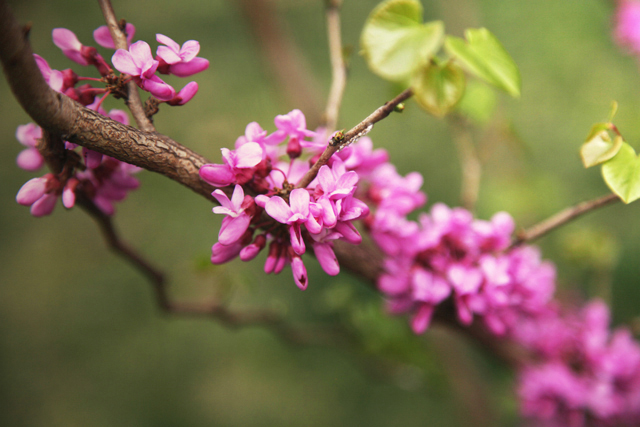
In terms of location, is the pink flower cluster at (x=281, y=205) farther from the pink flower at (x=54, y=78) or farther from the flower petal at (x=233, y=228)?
the pink flower at (x=54, y=78)

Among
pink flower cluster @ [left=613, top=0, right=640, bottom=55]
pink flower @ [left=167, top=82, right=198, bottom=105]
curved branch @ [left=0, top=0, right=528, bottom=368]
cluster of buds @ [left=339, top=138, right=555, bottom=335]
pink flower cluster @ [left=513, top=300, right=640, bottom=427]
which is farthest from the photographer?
pink flower cluster @ [left=613, top=0, right=640, bottom=55]

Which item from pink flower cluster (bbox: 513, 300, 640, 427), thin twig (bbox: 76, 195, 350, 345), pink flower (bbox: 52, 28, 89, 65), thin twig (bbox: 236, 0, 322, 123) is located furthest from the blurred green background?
pink flower (bbox: 52, 28, 89, 65)

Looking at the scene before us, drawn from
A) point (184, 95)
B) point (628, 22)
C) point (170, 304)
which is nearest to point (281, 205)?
point (184, 95)

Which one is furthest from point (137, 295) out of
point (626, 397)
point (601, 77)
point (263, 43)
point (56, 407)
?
point (601, 77)

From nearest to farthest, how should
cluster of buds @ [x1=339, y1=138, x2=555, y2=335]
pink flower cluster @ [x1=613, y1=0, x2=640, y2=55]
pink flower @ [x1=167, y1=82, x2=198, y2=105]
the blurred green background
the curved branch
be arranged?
the curved branch
pink flower @ [x1=167, y1=82, x2=198, y2=105]
cluster of buds @ [x1=339, y1=138, x2=555, y2=335]
pink flower cluster @ [x1=613, y1=0, x2=640, y2=55]
the blurred green background

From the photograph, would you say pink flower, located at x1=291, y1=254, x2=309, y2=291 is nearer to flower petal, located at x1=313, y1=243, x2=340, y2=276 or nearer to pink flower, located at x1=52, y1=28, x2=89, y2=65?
flower petal, located at x1=313, y1=243, x2=340, y2=276

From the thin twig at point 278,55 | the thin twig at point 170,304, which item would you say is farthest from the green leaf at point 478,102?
the thin twig at point 278,55

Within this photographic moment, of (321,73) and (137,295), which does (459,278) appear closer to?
(137,295)

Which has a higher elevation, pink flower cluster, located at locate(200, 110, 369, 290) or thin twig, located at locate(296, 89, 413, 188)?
thin twig, located at locate(296, 89, 413, 188)
